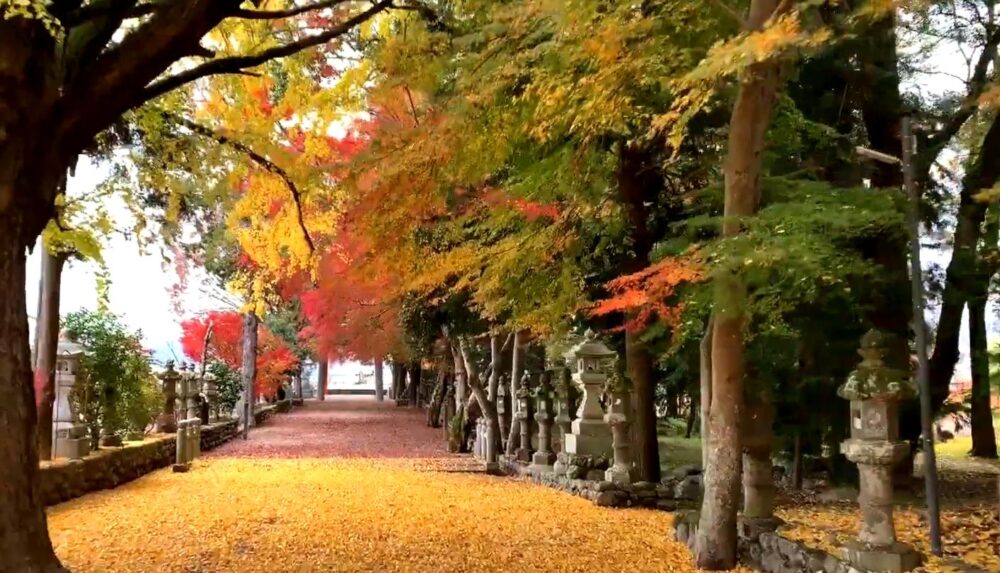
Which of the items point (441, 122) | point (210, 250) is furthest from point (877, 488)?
point (210, 250)

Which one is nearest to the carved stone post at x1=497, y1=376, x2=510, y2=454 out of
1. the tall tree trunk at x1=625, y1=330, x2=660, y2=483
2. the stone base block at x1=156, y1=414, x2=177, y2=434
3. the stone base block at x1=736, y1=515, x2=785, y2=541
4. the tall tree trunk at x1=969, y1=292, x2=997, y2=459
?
the tall tree trunk at x1=625, y1=330, x2=660, y2=483

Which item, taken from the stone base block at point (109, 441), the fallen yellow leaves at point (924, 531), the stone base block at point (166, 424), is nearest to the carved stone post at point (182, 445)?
the stone base block at point (109, 441)

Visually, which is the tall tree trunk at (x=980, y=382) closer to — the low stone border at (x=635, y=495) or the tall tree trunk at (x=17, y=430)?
the low stone border at (x=635, y=495)

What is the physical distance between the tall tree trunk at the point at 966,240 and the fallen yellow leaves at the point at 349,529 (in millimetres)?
4367

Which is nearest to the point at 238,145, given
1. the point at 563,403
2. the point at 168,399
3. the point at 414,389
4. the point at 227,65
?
the point at 227,65

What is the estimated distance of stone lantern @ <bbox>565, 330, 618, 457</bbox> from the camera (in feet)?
35.5

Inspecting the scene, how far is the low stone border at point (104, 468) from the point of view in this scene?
9016mm

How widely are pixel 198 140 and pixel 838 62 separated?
7484mm

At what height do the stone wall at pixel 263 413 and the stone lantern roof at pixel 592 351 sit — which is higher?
the stone lantern roof at pixel 592 351

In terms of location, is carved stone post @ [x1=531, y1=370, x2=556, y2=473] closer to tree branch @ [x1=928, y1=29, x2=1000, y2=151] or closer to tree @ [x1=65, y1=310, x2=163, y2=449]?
tree @ [x1=65, y1=310, x2=163, y2=449]

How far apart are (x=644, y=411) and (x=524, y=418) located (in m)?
4.02

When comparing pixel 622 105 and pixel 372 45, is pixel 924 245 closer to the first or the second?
pixel 622 105

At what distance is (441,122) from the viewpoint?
7.80m

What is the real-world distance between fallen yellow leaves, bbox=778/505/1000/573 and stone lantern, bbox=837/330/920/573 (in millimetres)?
255
